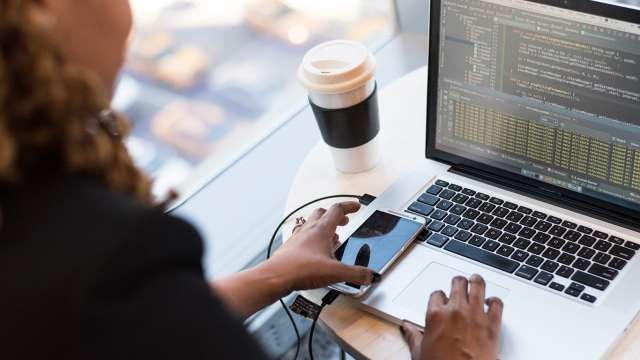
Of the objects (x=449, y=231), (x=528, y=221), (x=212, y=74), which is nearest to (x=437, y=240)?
(x=449, y=231)

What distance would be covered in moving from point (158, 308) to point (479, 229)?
664mm

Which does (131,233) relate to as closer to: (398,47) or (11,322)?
(11,322)

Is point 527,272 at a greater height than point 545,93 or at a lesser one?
lesser

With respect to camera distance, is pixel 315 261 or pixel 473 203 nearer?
pixel 315 261

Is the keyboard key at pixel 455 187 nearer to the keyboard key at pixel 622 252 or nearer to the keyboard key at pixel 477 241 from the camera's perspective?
the keyboard key at pixel 477 241

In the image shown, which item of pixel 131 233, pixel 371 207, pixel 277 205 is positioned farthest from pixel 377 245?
pixel 277 205

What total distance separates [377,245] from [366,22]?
121 centimetres

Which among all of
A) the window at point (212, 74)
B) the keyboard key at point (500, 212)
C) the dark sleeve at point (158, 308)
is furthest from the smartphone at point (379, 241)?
the window at point (212, 74)

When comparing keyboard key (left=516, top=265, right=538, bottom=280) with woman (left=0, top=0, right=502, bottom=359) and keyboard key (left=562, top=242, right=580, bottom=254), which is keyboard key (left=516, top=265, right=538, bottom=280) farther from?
woman (left=0, top=0, right=502, bottom=359)

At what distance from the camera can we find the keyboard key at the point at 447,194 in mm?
1234

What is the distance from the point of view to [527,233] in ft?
3.77

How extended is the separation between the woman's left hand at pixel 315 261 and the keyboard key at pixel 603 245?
0.93 feet

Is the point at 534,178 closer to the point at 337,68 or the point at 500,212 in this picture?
the point at 500,212

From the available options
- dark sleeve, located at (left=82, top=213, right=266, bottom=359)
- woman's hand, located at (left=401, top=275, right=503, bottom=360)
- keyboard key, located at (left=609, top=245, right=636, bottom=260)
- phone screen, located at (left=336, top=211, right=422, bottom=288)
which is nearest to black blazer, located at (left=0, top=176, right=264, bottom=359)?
dark sleeve, located at (left=82, top=213, right=266, bottom=359)
